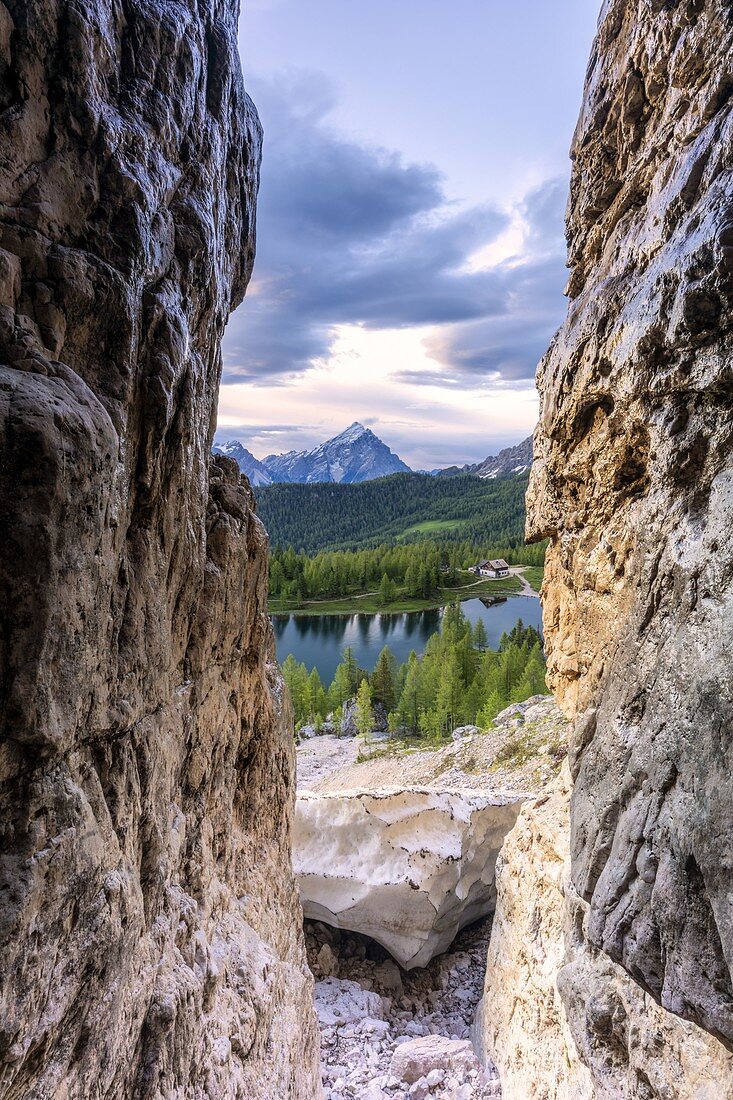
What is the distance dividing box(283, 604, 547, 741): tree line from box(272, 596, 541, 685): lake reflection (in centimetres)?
1170

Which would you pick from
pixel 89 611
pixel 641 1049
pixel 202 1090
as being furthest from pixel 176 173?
pixel 641 1049

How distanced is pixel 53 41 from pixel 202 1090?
10318 millimetres

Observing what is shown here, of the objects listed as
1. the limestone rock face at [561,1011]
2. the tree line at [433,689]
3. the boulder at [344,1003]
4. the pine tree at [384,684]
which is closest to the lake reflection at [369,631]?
the pine tree at [384,684]

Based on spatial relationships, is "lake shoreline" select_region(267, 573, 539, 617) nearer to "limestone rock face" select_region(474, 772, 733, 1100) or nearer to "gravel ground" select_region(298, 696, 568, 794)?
"gravel ground" select_region(298, 696, 568, 794)

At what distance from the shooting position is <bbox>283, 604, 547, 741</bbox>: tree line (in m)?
35.6

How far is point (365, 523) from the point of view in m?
190

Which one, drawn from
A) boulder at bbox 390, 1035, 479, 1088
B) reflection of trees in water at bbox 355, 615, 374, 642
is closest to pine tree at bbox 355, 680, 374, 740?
boulder at bbox 390, 1035, 479, 1088

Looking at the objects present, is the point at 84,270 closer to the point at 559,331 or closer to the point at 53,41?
the point at 53,41

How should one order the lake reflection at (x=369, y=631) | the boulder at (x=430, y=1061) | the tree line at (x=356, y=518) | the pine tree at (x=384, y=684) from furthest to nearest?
the tree line at (x=356, y=518) < the lake reflection at (x=369, y=631) < the pine tree at (x=384, y=684) < the boulder at (x=430, y=1061)

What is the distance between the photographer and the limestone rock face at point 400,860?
47.7 ft

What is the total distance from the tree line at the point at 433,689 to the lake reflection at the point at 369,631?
11.7 meters

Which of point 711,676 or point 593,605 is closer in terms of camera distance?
point 711,676

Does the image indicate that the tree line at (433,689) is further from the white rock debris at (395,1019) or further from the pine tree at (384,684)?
the white rock debris at (395,1019)

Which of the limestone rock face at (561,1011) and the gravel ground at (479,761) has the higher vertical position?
the limestone rock face at (561,1011)
